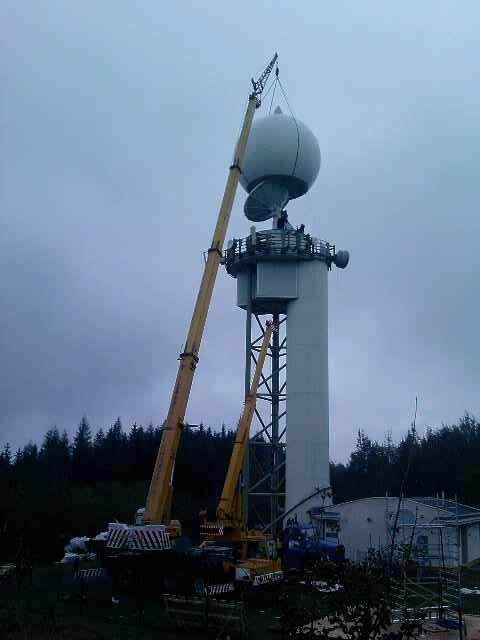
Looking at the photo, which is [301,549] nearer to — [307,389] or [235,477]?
[235,477]

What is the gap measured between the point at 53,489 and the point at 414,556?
28.5m

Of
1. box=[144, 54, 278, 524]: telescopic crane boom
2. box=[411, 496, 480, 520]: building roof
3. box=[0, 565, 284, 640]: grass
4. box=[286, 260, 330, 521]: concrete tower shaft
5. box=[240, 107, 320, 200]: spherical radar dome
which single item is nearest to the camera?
box=[0, 565, 284, 640]: grass

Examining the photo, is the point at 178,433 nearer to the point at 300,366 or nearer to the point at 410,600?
the point at 410,600

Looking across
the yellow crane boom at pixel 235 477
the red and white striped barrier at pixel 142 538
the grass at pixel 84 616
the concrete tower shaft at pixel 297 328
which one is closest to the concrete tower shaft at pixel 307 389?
the concrete tower shaft at pixel 297 328

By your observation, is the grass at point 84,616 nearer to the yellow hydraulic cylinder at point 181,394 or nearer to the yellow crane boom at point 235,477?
Answer: the yellow hydraulic cylinder at point 181,394

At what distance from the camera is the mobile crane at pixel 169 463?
23219 millimetres

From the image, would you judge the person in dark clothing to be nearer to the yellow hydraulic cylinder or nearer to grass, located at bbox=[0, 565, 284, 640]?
the yellow hydraulic cylinder

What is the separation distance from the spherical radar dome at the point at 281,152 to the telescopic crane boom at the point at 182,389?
45.0 ft

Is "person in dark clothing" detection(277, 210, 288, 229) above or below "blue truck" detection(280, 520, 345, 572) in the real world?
above

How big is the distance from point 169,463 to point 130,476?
4440 cm

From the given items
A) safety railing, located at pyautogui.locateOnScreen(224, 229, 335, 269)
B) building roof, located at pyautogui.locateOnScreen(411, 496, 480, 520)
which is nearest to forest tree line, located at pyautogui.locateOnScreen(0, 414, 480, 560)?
building roof, located at pyautogui.locateOnScreen(411, 496, 480, 520)

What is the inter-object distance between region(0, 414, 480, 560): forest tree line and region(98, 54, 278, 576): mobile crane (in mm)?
8111

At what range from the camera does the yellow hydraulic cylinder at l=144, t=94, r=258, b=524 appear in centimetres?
2445

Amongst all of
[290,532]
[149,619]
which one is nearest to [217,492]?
[290,532]
